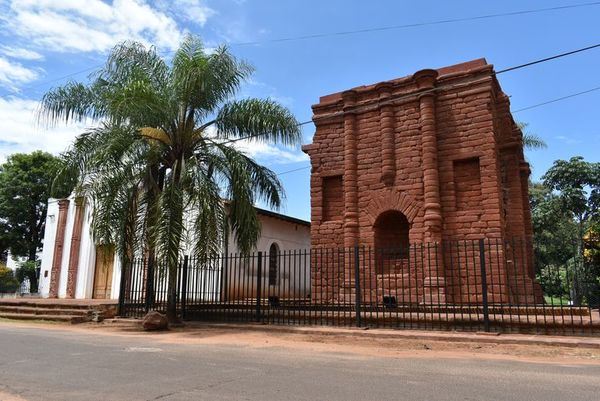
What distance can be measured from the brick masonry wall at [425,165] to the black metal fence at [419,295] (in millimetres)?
158

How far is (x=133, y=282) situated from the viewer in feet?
51.4

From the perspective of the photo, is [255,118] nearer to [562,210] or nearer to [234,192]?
[234,192]

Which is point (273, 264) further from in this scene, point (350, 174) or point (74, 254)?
point (350, 174)

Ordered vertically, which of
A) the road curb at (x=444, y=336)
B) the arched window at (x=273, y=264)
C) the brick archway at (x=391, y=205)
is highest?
the brick archway at (x=391, y=205)

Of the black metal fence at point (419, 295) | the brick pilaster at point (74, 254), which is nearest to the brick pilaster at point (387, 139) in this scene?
the black metal fence at point (419, 295)

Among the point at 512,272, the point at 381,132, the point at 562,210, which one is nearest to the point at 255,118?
the point at 381,132

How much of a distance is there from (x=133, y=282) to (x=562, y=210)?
2459cm

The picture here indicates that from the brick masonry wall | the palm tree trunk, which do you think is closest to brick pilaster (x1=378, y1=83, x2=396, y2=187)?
the brick masonry wall

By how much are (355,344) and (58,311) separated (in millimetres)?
10688

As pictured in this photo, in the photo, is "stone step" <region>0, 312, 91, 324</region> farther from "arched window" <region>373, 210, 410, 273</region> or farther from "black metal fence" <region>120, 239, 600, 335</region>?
"arched window" <region>373, 210, 410, 273</region>

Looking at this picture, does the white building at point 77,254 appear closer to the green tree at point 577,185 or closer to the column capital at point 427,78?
the column capital at point 427,78

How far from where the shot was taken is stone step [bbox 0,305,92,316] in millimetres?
15048

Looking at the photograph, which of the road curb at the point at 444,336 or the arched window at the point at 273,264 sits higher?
the arched window at the point at 273,264

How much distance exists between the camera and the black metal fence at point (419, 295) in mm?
9883
